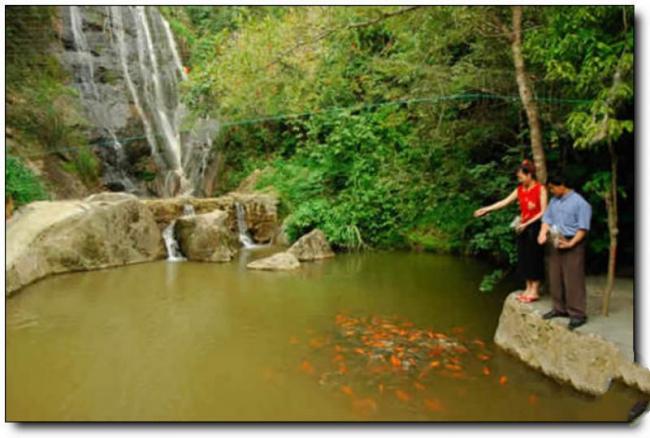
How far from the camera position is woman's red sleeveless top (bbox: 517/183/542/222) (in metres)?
4.26

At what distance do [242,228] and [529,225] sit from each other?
7431 mm

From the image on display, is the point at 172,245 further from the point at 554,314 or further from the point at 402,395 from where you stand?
the point at 554,314

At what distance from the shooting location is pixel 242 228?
1108 cm

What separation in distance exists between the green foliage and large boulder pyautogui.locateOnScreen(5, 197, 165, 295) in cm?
33

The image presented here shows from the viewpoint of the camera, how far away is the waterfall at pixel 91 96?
13.4 m

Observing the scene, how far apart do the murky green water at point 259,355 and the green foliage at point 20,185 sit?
5.58 feet

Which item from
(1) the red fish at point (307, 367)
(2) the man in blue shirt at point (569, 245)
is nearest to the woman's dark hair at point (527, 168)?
(2) the man in blue shirt at point (569, 245)

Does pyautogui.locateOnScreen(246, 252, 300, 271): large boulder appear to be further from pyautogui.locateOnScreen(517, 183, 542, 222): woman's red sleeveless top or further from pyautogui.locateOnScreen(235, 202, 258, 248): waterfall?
pyautogui.locateOnScreen(517, 183, 542, 222): woman's red sleeveless top

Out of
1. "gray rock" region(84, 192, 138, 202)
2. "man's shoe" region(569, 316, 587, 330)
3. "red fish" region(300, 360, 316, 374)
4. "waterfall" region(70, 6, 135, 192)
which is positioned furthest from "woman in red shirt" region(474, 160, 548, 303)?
"waterfall" region(70, 6, 135, 192)

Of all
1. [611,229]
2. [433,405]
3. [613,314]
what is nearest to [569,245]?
[611,229]

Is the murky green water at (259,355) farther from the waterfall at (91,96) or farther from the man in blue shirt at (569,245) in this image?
the waterfall at (91,96)

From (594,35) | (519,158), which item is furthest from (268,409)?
(519,158)

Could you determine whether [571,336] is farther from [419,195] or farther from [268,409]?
[419,195]

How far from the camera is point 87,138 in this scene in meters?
13.1
